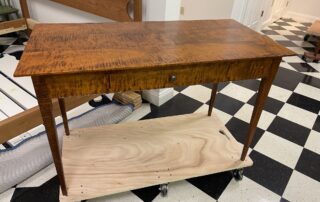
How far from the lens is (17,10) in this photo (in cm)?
275

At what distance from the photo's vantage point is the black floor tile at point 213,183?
1.23 metres

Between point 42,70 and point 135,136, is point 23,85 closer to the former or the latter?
point 135,136

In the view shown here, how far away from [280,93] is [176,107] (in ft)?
3.02

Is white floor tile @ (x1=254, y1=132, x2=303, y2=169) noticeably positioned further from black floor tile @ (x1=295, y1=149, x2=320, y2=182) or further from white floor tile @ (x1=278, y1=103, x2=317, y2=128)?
white floor tile @ (x1=278, y1=103, x2=317, y2=128)

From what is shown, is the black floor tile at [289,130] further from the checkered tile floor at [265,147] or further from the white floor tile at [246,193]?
the white floor tile at [246,193]

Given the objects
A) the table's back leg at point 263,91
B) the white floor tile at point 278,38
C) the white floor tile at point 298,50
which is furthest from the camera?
the white floor tile at point 278,38

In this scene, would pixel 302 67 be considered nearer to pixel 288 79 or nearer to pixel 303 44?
pixel 288 79

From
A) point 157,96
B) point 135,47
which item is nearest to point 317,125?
point 157,96

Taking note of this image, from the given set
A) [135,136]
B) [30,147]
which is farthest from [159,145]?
[30,147]

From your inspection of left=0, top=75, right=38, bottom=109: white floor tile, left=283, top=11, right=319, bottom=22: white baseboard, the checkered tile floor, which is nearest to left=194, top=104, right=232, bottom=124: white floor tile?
the checkered tile floor

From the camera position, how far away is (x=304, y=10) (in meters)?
3.99

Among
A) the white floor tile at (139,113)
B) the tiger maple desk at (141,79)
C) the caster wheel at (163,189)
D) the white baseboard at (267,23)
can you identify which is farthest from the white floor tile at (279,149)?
the white baseboard at (267,23)

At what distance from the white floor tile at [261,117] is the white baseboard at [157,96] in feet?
1.71

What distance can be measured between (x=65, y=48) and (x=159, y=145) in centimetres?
71
